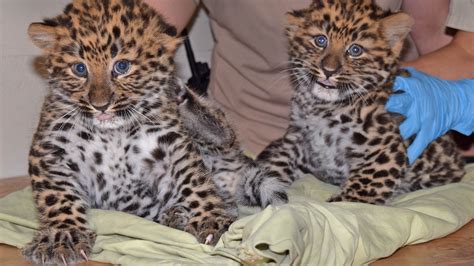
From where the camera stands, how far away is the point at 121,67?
9.27ft

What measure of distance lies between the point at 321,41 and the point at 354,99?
0.25 meters

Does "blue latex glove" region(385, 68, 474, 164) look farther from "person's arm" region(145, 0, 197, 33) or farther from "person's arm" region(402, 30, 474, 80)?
"person's arm" region(145, 0, 197, 33)

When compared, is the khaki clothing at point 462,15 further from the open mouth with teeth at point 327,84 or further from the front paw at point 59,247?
the front paw at point 59,247

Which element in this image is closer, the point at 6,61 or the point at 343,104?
the point at 343,104

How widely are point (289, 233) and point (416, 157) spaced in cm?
121

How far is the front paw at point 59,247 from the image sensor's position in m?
2.61

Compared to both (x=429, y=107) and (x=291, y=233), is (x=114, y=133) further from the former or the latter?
(x=429, y=107)

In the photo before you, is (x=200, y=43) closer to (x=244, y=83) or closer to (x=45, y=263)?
(x=244, y=83)

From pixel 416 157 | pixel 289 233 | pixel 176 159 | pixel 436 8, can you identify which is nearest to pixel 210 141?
pixel 176 159

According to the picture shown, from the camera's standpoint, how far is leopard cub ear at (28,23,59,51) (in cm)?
287

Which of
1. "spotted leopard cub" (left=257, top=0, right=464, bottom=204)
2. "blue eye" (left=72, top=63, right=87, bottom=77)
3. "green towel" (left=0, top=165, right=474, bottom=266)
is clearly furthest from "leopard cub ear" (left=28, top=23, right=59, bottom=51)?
"spotted leopard cub" (left=257, top=0, right=464, bottom=204)

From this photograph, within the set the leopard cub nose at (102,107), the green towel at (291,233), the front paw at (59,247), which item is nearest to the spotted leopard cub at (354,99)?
the green towel at (291,233)

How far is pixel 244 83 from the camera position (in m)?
3.94

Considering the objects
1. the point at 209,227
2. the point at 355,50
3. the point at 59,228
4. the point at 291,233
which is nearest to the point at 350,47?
the point at 355,50
